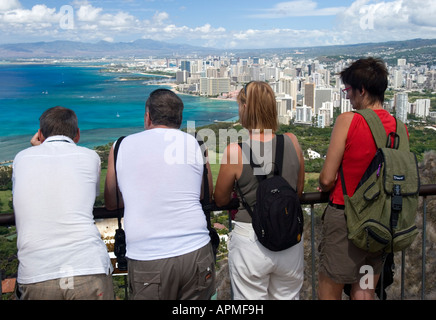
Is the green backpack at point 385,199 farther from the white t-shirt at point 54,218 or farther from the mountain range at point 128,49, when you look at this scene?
the mountain range at point 128,49

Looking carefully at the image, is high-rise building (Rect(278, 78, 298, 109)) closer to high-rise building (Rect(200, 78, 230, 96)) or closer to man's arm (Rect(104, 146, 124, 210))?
high-rise building (Rect(200, 78, 230, 96))

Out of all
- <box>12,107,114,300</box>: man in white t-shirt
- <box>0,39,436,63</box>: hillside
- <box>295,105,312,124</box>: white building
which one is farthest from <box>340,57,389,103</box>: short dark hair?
<box>0,39,436,63</box>: hillside

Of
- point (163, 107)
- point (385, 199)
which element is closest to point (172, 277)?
point (163, 107)

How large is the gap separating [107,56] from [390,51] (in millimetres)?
100123

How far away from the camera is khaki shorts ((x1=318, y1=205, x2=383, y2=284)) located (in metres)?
1.83

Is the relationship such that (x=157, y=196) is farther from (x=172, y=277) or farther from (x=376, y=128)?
(x=376, y=128)

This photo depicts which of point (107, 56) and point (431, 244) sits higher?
point (107, 56)

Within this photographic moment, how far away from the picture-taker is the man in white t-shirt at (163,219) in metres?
1.58

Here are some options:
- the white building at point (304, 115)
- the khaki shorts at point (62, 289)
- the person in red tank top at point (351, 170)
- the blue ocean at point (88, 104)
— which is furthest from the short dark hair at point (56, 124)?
the white building at point (304, 115)

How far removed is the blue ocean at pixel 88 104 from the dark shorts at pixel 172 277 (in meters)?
38.1

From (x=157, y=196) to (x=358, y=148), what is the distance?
35.4 inches

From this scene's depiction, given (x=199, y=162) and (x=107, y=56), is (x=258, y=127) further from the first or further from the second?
(x=107, y=56)
